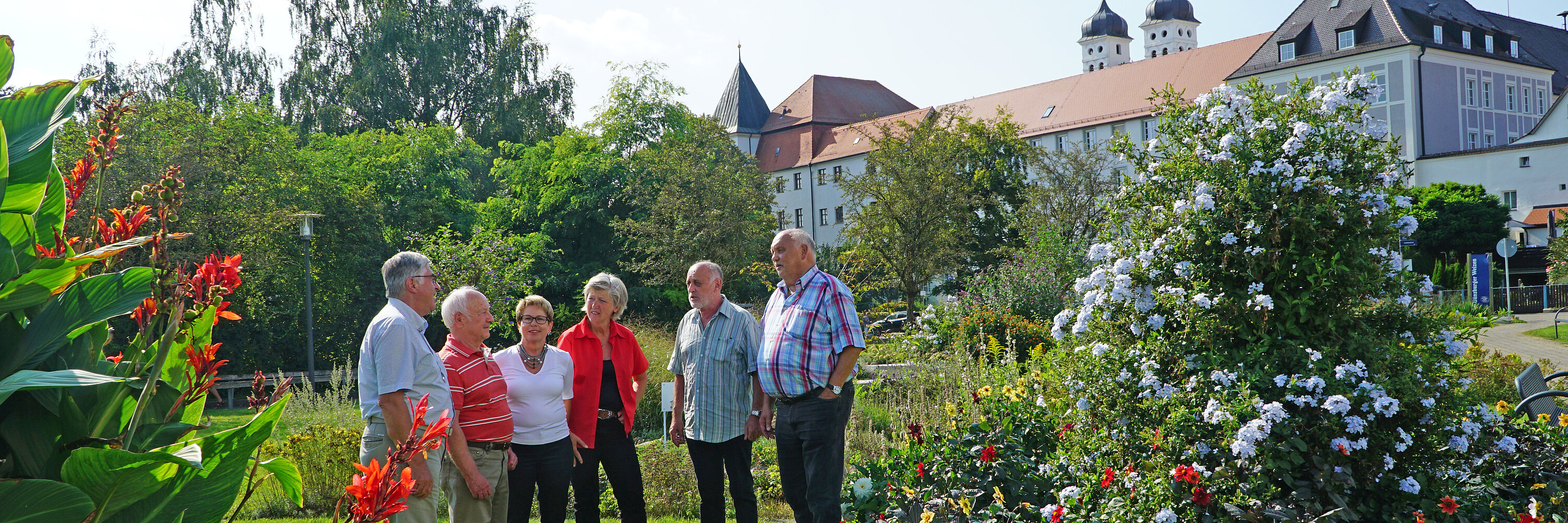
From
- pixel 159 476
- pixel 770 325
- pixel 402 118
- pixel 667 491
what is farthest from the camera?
pixel 402 118

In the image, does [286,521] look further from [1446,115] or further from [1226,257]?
[1446,115]

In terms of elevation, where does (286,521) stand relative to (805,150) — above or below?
below

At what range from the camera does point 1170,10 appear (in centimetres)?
8144

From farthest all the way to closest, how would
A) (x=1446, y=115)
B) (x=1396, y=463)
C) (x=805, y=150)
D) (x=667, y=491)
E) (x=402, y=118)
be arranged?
(x=805, y=150), (x=1446, y=115), (x=402, y=118), (x=667, y=491), (x=1396, y=463)

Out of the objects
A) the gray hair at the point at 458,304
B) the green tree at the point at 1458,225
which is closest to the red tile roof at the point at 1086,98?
the green tree at the point at 1458,225

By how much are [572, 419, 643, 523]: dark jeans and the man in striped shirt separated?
33 centimetres

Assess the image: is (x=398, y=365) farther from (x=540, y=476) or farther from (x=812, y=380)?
(x=812, y=380)

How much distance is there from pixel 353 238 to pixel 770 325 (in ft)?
68.9

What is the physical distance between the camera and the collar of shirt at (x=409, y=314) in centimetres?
394

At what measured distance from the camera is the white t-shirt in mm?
4734

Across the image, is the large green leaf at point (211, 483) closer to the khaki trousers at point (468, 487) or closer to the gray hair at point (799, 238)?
the khaki trousers at point (468, 487)

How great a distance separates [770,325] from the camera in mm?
4895

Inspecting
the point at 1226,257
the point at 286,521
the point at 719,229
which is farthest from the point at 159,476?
the point at 719,229

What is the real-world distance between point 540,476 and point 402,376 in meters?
1.22
